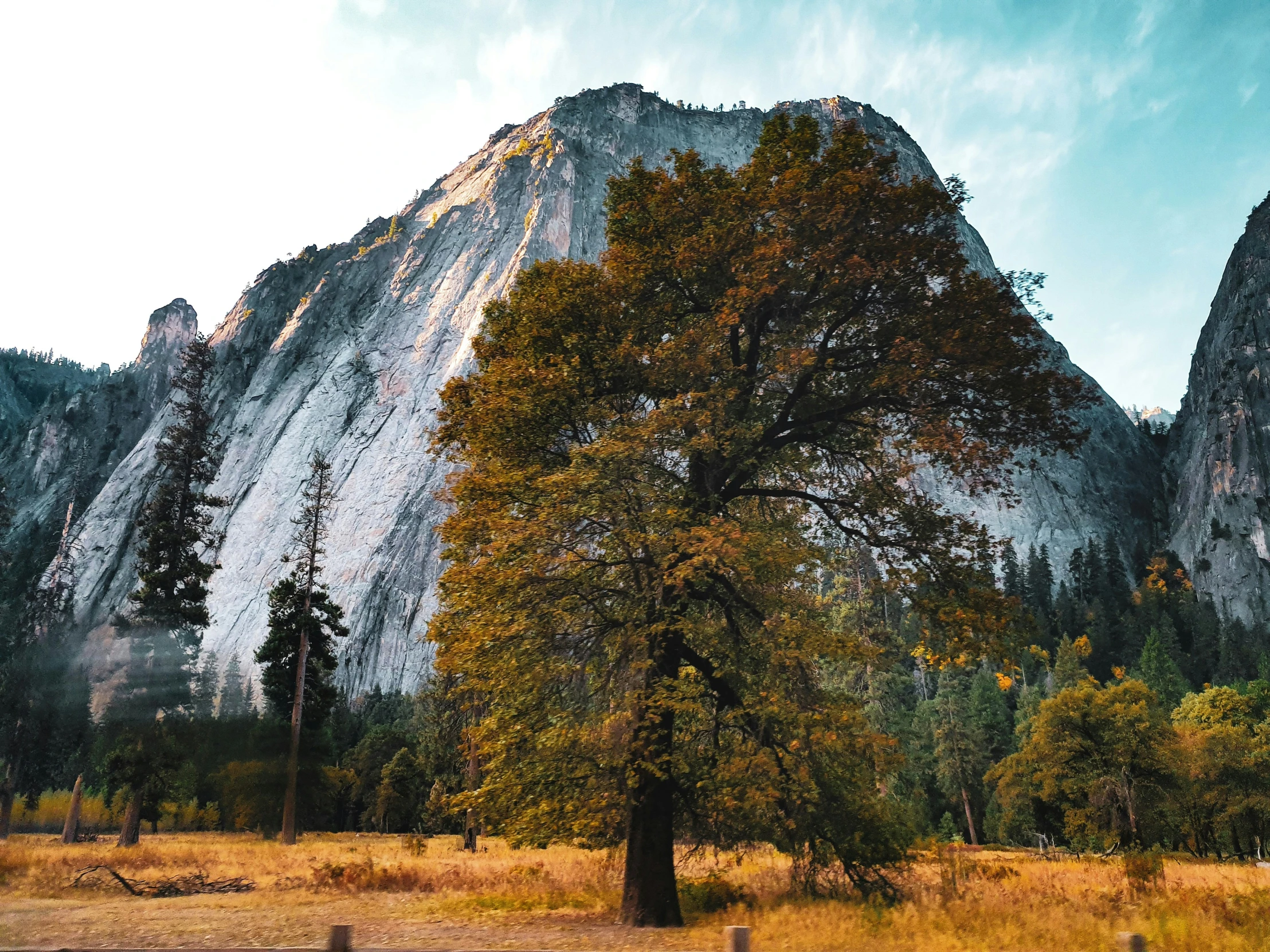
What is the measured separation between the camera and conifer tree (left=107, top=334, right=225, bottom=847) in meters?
32.7

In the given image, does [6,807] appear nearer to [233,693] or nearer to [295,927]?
[233,693]

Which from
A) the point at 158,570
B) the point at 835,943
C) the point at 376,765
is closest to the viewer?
the point at 835,943

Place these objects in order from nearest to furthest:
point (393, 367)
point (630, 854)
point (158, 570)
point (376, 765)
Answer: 1. point (630, 854)
2. point (158, 570)
3. point (376, 765)
4. point (393, 367)

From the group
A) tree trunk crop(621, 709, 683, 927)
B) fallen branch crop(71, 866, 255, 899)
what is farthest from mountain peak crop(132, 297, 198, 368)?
tree trunk crop(621, 709, 683, 927)

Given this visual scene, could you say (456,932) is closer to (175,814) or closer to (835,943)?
(835,943)

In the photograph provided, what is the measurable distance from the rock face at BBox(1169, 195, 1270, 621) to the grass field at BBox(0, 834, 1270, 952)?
121 m

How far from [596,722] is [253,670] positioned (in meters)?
105

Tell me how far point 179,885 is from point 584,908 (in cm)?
1050

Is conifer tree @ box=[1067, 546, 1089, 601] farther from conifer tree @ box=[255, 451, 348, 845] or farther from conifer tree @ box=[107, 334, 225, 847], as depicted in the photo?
conifer tree @ box=[107, 334, 225, 847]

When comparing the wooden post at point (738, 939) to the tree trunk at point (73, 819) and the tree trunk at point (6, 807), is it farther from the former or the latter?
the tree trunk at point (6, 807)

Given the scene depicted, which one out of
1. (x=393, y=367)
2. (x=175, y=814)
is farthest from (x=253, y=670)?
(x=393, y=367)

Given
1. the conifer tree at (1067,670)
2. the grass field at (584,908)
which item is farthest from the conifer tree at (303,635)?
the conifer tree at (1067,670)

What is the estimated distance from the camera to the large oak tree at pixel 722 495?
12.1 m

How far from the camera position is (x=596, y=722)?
1228 centimetres
